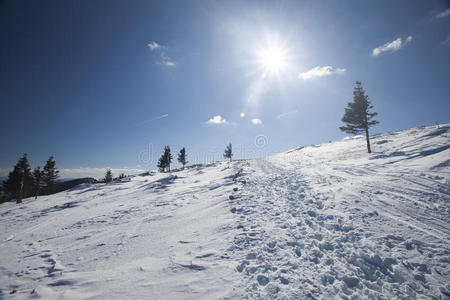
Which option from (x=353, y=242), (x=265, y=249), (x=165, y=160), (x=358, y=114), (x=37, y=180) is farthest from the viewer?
(x=165, y=160)

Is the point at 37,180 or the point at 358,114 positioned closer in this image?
the point at 358,114

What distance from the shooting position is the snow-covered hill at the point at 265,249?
345 cm

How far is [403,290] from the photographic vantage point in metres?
3.14

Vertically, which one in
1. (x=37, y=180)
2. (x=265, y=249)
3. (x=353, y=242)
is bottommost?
(x=265, y=249)

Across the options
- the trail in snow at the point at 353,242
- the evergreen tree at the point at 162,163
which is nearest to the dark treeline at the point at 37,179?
the evergreen tree at the point at 162,163

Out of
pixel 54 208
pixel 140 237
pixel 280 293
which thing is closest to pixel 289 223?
pixel 280 293

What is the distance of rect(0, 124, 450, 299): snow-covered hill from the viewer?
136 inches

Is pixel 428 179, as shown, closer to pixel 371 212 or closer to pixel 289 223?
pixel 371 212

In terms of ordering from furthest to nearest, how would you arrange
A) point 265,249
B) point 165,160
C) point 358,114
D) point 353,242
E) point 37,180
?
point 165,160 < point 37,180 < point 358,114 < point 265,249 < point 353,242

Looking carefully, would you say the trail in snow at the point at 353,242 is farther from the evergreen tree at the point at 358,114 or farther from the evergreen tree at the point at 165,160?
the evergreen tree at the point at 165,160

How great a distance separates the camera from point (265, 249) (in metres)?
4.64

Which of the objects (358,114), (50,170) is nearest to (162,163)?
(50,170)

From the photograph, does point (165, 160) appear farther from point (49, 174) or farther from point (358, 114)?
point (358, 114)

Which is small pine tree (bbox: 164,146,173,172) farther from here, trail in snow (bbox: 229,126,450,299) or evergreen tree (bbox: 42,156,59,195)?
trail in snow (bbox: 229,126,450,299)
